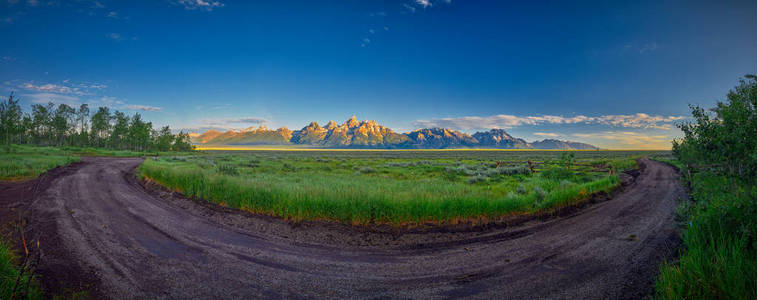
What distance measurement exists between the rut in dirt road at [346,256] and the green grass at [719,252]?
55 centimetres

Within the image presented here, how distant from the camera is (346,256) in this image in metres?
6.17

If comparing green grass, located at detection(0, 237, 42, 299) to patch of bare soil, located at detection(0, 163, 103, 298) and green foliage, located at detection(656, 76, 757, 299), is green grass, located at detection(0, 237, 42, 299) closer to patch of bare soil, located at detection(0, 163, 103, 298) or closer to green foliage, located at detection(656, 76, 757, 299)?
patch of bare soil, located at detection(0, 163, 103, 298)

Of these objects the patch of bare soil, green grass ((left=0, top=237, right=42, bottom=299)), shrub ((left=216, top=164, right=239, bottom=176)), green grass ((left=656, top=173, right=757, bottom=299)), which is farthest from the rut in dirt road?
shrub ((left=216, top=164, right=239, bottom=176))

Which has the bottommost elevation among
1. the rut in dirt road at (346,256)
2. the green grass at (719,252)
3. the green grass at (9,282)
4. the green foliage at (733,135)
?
the rut in dirt road at (346,256)

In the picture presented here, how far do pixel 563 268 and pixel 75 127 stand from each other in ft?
442

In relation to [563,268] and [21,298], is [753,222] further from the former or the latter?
[21,298]

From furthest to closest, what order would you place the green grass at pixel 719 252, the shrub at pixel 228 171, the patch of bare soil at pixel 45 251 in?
the shrub at pixel 228 171 → the patch of bare soil at pixel 45 251 → the green grass at pixel 719 252

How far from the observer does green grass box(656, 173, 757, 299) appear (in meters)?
3.88

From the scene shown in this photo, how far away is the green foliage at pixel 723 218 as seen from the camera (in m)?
3.97

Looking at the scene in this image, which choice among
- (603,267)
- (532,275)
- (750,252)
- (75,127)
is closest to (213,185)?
(532,275)

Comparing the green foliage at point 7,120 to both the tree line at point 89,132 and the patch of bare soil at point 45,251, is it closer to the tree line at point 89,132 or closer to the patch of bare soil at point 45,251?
the tree line at point 89,132

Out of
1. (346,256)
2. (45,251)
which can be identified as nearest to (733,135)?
(346,256)

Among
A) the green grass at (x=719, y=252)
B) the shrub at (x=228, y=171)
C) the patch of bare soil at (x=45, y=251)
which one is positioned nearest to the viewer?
the green grass at (x=719, y=252)

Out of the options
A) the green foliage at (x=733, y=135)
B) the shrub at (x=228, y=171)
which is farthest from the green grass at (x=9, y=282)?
the shrub at (x=228, y=171)
